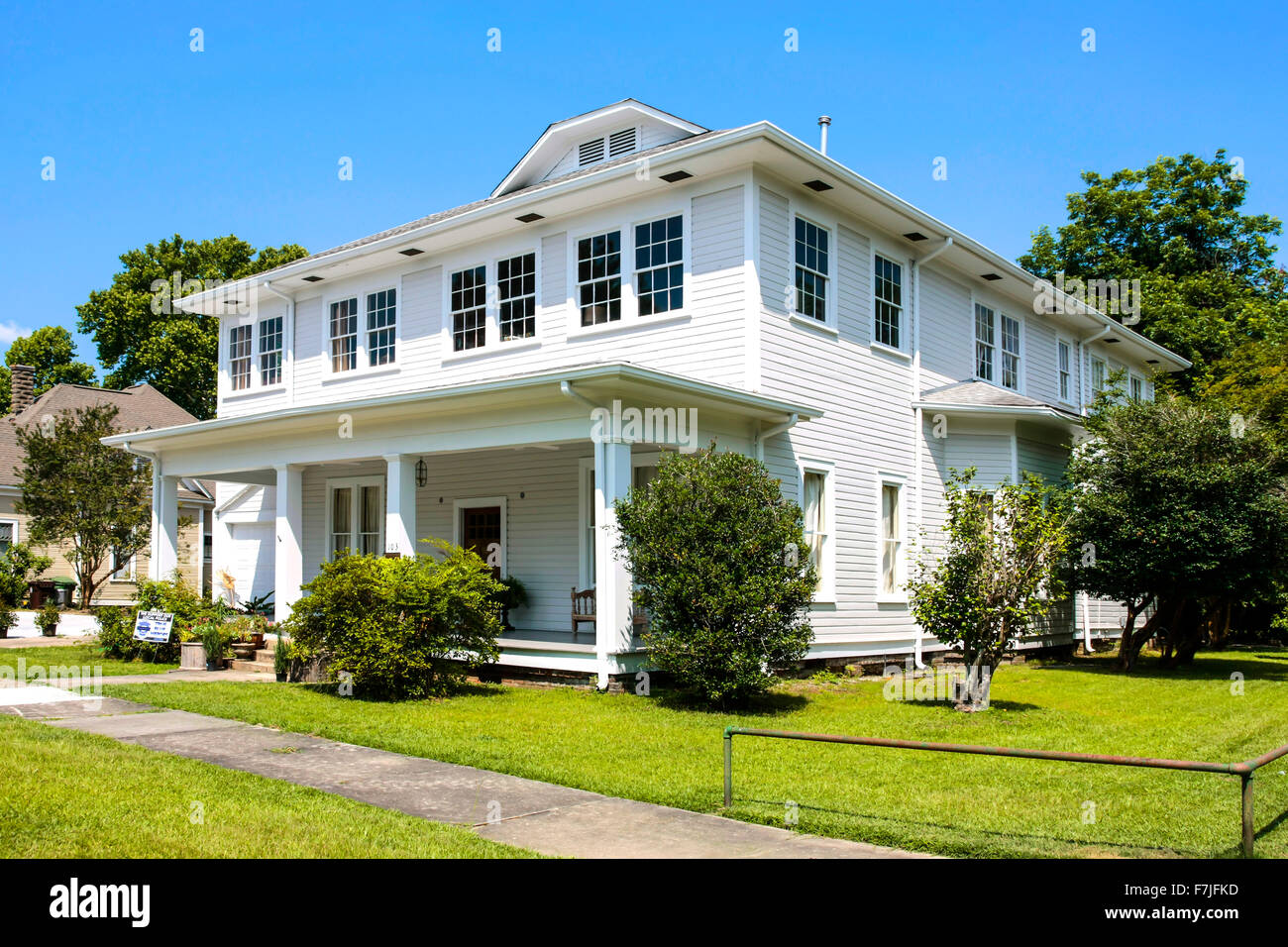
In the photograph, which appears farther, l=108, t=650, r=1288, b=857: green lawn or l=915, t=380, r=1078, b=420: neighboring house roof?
l=915, t=380, r=1078, b=420: neighboring house roof

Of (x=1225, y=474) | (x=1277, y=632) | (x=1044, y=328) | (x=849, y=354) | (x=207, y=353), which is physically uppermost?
(x=207, y=353)

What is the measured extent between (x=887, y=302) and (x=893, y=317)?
1.24ft

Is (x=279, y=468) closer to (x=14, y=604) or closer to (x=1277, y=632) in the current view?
(x=14, y=604)

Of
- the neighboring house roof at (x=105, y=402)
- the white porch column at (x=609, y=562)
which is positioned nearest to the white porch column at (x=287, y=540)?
the white porch column at (x=609, y=562)

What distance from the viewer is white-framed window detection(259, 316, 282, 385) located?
21.6m

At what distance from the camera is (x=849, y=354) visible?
645 inches

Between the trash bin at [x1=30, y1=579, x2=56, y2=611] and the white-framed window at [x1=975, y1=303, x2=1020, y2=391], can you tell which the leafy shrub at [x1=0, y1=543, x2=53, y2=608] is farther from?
the white-framed window at [x1=975, y1=303, x2=1020, y2=391]

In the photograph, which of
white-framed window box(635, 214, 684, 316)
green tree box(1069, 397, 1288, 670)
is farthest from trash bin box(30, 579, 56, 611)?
green tree box(1069, 397, 1288, 670)

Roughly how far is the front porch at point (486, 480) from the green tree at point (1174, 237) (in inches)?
1076

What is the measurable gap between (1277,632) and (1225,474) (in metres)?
12.2

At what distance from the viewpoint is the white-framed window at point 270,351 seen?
2164cm

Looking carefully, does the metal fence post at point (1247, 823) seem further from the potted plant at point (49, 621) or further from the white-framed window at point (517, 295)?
the potted plant at point (49, 621)

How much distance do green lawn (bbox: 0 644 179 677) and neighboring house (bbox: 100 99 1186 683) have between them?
2363mm
